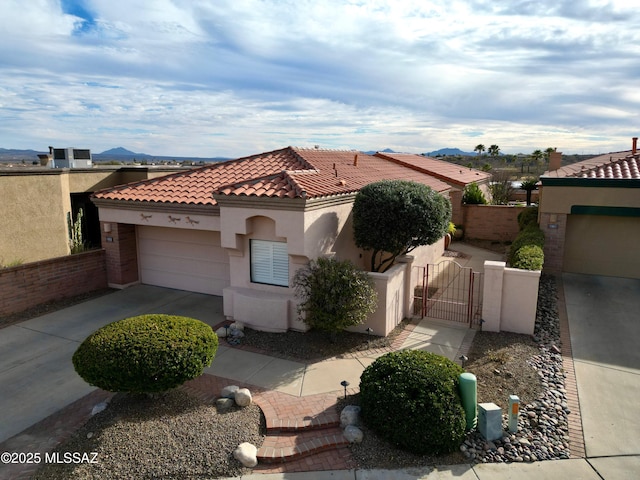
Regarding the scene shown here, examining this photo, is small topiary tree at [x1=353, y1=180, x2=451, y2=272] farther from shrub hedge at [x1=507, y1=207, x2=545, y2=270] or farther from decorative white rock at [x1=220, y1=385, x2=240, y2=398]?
decorative white rock at [x1=220, y1=385, x2=240, y2=398]

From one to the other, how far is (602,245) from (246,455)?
46.4 feet

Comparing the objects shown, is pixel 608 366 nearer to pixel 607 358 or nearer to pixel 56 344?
pixel 607 358

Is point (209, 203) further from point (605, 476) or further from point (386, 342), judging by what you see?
point (605, 476)

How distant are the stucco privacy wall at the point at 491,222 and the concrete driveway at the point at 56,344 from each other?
14464 mm

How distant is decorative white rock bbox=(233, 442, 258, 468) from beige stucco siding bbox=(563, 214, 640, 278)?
13.5 metres

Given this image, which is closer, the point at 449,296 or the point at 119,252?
the point at 449,296

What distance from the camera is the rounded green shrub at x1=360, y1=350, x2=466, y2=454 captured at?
6.55m

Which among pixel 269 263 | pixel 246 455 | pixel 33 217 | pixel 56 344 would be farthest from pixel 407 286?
pixel 33 217

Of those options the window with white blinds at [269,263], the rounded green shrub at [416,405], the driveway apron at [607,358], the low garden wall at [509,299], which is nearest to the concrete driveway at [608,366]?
the driveway apron at [607,358]

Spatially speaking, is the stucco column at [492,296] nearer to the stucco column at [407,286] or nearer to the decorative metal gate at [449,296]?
the decorative metal gate at [449,296]

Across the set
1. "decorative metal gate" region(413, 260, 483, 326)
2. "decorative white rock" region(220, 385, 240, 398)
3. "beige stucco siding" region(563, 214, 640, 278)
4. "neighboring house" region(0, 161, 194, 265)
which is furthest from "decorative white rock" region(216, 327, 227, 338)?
"beige stucco siding" region(563, 214, 640, 278)

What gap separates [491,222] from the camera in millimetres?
22703

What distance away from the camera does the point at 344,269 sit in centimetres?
1005

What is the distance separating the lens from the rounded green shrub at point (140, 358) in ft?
22.0
